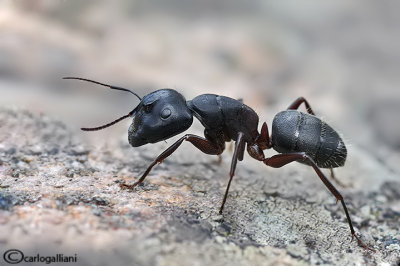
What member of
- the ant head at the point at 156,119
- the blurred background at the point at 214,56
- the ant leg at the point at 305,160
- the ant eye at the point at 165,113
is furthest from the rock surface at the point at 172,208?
the blurred background at the point at 214,56

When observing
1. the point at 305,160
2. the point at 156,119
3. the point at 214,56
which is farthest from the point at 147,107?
the point at 214,56

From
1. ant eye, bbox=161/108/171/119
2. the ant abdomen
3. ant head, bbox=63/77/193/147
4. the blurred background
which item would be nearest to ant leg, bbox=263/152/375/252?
the ant abdomen

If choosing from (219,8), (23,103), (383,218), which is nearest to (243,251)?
(383,218)

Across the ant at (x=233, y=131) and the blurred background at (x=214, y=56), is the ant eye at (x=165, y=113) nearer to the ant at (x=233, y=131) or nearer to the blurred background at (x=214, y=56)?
the ant at (x=233, y=131)

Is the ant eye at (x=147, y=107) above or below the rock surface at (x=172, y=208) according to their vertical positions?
above

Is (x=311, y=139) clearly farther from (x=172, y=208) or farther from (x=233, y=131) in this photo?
(x=172, y=208)

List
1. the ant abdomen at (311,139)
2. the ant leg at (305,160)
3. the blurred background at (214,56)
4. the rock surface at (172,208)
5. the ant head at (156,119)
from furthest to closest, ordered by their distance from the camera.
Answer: the blurred background at (214,56) < the ant abdomen at (311,139) < the ant head at (156,119) < the ant leg at (305,160) < the rock surface at (172,208)
